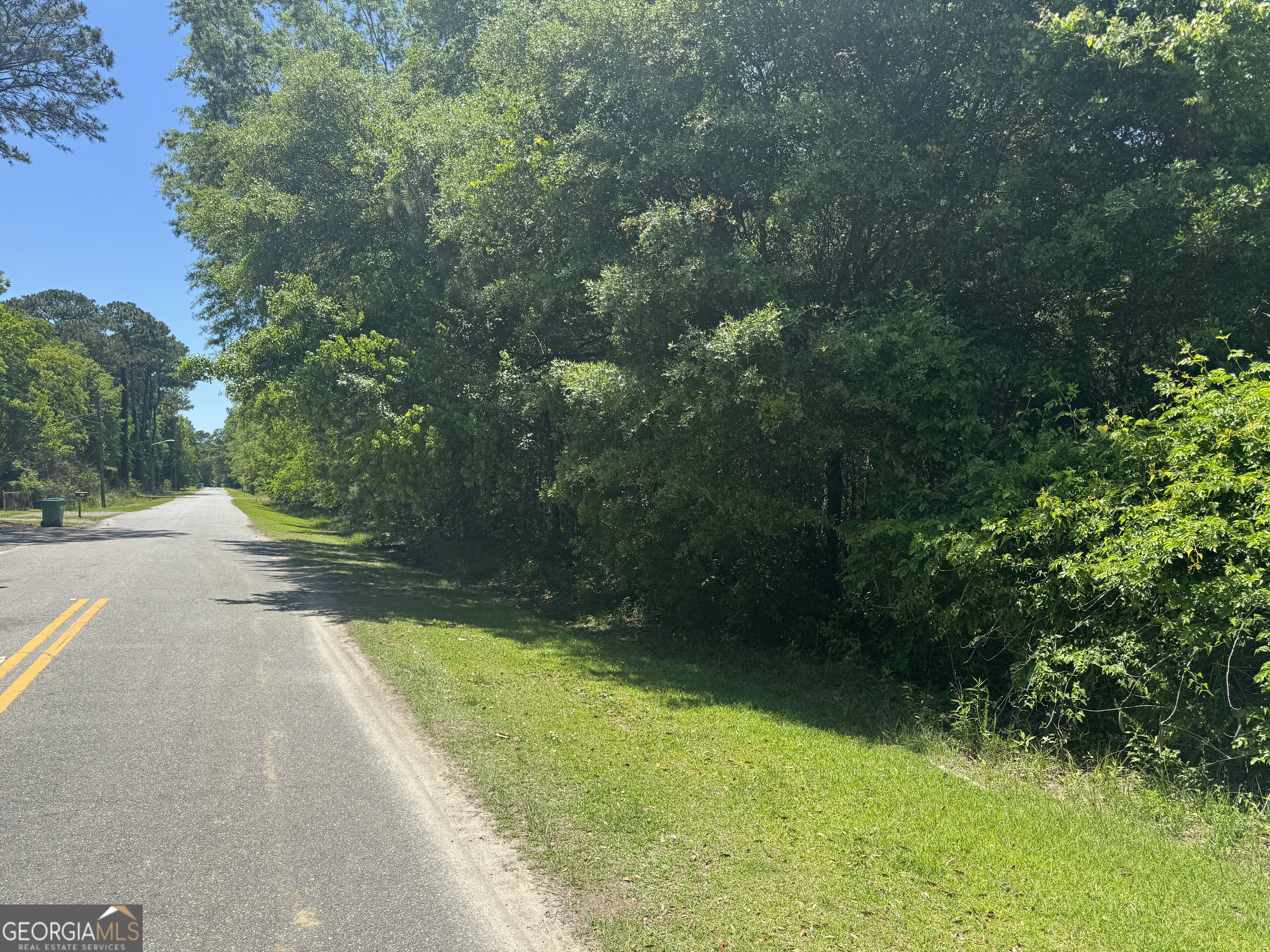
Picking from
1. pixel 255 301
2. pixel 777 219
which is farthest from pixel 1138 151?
pixel 255 301

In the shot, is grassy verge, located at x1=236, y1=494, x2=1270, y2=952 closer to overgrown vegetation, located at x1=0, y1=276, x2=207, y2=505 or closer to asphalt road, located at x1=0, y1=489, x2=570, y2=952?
asphalt road, located at x1=0, y1=489, x2=570, y2=952

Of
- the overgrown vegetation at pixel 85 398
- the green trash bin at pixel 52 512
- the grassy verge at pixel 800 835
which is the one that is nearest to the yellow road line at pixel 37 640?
the grassy verge at pixel 800 835

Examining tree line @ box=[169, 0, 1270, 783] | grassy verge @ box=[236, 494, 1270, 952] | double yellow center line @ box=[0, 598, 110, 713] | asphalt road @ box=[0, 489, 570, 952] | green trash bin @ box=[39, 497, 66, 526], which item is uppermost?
tree line @ box=[169, 0, 1270, 783]

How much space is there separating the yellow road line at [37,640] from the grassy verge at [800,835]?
3.96m

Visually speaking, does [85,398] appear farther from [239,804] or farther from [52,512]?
[239,804]

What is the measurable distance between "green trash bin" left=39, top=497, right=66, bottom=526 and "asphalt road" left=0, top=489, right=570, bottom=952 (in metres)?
25.4

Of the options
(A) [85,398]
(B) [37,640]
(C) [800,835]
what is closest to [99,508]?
(A) [85,398]

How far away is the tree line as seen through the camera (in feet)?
23.3

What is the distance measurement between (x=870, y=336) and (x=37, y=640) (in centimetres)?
1087

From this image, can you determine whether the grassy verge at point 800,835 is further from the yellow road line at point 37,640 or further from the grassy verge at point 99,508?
the grassy verge at point 99,508

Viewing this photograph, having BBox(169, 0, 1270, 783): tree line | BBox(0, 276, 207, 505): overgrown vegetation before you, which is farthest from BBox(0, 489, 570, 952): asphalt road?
BBox(0, 276, 207, 505): overgrown vegetation

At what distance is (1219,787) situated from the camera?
600 cm

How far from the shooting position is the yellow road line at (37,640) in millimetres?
8219

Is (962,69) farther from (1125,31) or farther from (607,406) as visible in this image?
(607,406)
